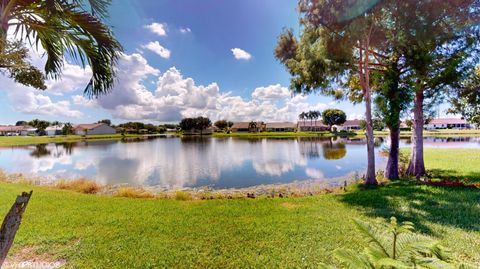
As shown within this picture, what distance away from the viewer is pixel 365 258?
6.16 ft

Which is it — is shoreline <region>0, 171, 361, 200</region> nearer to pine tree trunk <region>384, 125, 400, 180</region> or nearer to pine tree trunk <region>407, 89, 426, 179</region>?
pine tree trunk <region>384, 125, 400, 180</region>

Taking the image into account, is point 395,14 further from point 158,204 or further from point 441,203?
point 158,204

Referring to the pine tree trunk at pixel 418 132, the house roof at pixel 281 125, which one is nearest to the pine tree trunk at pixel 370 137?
the pine tree trunk at pixel 418 132

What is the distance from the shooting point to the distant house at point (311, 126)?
109188 millimetres

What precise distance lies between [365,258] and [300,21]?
37.8 ft

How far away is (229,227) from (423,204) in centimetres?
626

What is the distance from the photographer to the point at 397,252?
177 centimetres

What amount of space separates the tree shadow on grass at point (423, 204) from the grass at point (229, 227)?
0.03 m

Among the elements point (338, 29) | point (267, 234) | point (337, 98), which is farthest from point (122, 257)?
point (337, 98)

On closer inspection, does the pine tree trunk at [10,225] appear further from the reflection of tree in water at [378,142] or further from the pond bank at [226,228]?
the reflection of tree in water at [378,142]

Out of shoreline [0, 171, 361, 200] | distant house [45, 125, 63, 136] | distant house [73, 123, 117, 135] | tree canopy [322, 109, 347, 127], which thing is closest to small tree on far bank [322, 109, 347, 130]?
tree canopy [322, 109, 347, 127]

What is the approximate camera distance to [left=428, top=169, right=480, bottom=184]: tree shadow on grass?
36.1 feet

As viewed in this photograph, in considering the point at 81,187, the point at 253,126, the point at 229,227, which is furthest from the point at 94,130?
the point at 229,227

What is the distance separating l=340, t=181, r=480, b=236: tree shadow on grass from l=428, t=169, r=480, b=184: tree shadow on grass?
271 cm
